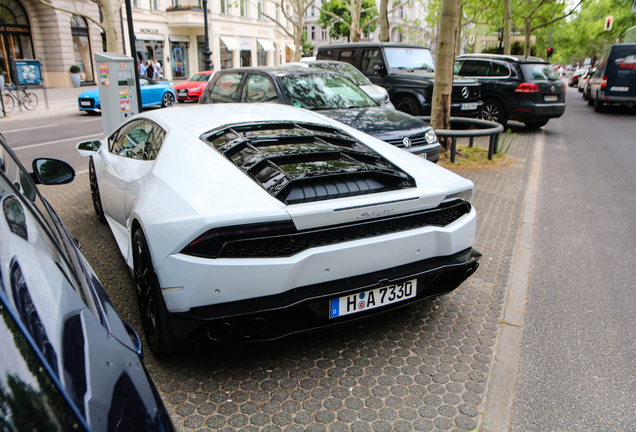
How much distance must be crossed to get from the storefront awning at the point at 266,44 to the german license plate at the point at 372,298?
5179 centimetres

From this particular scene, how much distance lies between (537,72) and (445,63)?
17.5 feet

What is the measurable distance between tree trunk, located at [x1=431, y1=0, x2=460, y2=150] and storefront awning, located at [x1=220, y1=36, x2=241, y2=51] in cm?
4011

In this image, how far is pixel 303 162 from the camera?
3158mm

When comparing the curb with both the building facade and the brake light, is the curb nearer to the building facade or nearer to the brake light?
the brake light

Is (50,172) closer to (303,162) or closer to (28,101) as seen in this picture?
(303,162)

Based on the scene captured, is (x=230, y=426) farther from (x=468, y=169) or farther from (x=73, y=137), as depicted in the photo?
(x=73, y=137)

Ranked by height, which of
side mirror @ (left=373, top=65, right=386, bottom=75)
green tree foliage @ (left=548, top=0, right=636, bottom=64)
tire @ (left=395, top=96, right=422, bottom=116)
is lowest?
tire @ (left=395, top=96, right=422, bottom=116)

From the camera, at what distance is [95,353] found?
1.26 m

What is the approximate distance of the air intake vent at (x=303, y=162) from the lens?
286 centimetres

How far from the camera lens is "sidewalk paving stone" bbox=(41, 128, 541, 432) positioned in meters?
2.63

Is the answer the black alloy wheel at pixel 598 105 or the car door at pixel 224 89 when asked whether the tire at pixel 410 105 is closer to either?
the car door at pixel 224 89

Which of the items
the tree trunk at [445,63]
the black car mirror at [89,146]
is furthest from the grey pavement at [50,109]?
the tree trunk at [445,63]

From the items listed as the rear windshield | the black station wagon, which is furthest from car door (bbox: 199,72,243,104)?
the rear windshield

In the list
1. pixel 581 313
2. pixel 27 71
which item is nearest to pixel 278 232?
pixel 581 313
